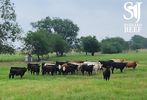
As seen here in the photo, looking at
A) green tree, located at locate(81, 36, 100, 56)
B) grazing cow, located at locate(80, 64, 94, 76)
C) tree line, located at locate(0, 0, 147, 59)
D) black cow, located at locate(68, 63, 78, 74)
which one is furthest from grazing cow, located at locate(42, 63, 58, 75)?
green tree, located at locate(81, 36, 100, 56)

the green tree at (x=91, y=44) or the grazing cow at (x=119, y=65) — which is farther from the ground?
the green tree at (x=91, y=44)

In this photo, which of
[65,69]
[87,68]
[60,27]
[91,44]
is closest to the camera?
[87,68]

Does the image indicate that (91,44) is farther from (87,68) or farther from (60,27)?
(87,68)

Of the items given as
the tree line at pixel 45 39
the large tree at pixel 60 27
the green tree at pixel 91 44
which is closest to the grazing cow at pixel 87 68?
the tree line at pixel 45 39

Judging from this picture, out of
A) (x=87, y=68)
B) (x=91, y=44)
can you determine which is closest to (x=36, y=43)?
(x=91, y=44)

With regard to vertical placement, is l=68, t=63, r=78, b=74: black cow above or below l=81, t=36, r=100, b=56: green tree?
below

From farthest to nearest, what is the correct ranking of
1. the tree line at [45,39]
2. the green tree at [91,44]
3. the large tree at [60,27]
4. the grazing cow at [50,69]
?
the large tree at [60,27] → the green tree at [91,44] → the tree line at [45,39] → the grazing cow at [50,69]

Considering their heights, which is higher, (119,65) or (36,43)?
(36,43)

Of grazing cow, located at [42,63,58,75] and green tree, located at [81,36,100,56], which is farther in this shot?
green tree, located at [81,36,100,56]

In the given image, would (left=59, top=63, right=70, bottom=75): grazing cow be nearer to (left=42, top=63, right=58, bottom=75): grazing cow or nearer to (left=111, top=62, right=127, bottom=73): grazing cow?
(left=42, top=63, right=58, bottom=75): grazing cow

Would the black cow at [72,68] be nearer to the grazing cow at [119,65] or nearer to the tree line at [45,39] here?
the grazing cow at [119,65]

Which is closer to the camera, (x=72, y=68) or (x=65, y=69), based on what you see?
(x=65, y=69)

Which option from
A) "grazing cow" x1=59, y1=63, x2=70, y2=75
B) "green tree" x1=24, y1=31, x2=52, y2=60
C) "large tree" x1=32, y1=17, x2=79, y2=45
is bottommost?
"grazing cow" x1=59, y1=63, x2=70, y2=75

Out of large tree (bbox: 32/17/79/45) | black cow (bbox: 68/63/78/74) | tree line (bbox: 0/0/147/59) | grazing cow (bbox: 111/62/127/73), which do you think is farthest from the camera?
large tree (bbox: 32/17/79/45)
